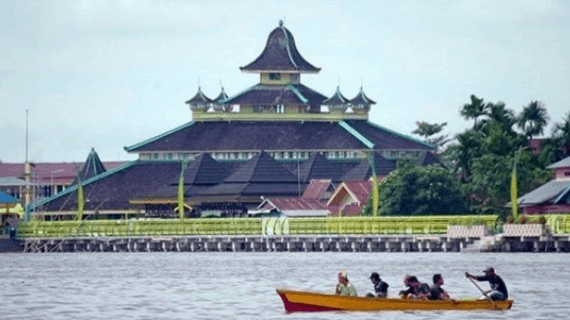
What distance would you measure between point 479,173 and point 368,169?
28.5 meters

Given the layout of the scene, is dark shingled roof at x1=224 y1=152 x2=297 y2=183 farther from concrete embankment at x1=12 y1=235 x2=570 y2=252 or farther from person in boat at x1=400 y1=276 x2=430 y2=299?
person in boat at x1=400 y1=276 x2=430 y2=299

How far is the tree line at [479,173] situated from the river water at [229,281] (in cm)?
1433

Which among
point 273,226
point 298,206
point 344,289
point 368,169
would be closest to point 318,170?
point 368,169

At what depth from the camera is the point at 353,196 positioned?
589ft

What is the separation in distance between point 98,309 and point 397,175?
80372mm

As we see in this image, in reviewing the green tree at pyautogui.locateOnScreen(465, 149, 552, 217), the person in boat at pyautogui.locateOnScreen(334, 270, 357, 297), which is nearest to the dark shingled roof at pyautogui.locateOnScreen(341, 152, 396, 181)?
the green tree at pyautogui.locateOnScreen(465, 149, 552, 217)

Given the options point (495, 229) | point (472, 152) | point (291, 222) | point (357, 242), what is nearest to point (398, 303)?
point (495, 229)

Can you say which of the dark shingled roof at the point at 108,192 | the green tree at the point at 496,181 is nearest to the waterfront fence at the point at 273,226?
the green tree at the point at 496,181

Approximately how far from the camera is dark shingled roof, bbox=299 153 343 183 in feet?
643

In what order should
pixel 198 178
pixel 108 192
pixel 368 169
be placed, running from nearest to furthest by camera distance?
pixel 368 169, pixel 198 178, pixel 108 192

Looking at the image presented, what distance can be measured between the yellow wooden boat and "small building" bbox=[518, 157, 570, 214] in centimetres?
6788

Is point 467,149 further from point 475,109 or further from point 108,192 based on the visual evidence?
point 108,192

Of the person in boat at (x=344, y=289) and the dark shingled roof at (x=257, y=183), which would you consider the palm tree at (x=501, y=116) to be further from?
the person in boat at (x=344, y=289)

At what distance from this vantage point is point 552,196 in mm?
149375
